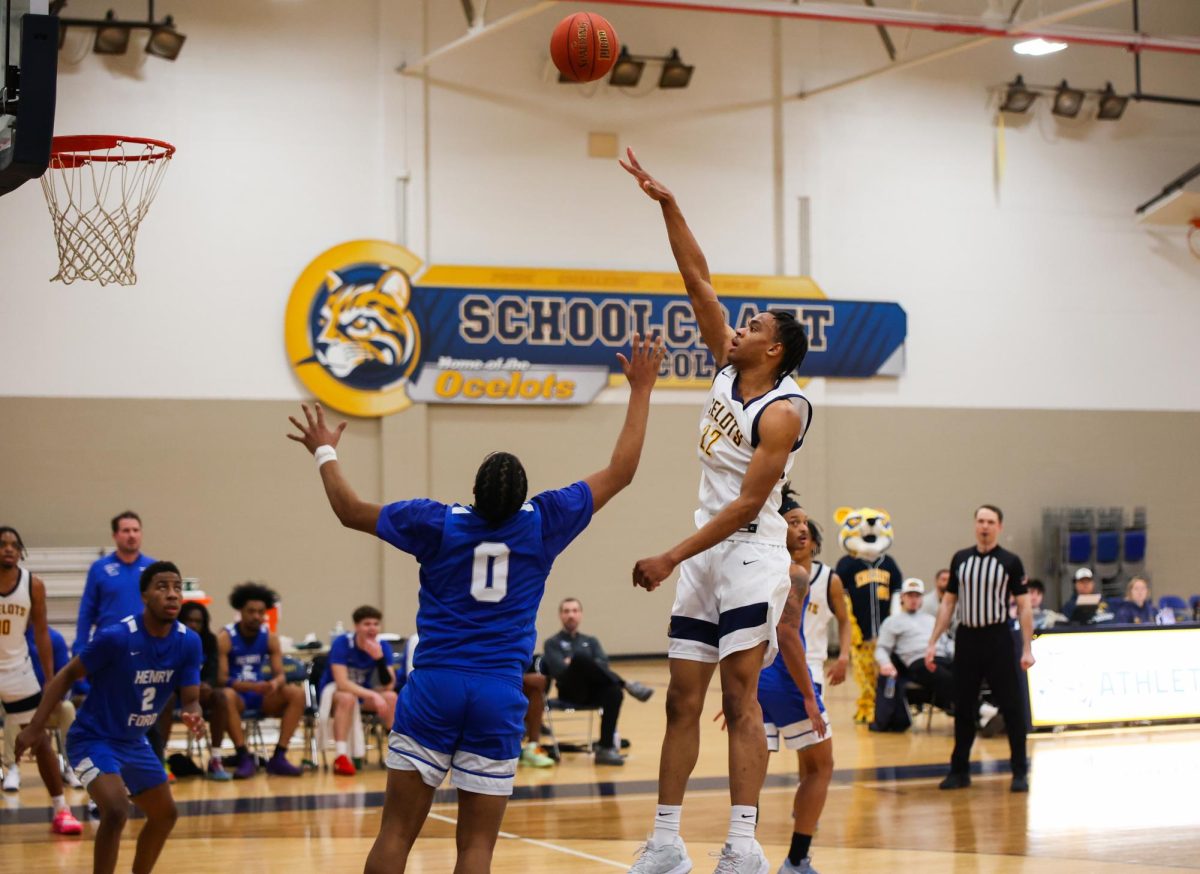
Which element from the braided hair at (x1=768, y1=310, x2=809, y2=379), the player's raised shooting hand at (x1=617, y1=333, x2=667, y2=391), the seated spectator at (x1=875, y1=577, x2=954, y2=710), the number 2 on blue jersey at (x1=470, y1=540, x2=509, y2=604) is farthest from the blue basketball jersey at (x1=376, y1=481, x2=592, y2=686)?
the seated spectator at (x1=875, y1=577, x2=954, y2=710)

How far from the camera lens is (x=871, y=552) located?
15.0 m

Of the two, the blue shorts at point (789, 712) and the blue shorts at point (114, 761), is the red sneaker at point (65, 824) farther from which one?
the blue shorts at point (789, 712)

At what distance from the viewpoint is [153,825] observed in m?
6.55

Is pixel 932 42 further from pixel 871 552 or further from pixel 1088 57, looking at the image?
pixel 871 552

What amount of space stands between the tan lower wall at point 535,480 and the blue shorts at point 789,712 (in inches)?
431

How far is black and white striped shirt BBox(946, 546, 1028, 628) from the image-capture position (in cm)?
1023

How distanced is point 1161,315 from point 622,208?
27.9 ft

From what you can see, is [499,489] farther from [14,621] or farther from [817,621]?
[14,621]

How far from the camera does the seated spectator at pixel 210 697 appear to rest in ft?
36.2

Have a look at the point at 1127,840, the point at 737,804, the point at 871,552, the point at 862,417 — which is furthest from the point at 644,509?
the point at 737,804

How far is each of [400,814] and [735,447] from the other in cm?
188

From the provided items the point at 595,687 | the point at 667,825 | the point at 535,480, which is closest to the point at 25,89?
the point at 667,825

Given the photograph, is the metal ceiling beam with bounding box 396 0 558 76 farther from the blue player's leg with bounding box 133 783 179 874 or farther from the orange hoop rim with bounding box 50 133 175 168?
the blue player's leg with bounding box 133 783 179 874

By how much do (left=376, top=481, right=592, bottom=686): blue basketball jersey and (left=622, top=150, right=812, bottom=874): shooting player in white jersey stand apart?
63 centimetres
